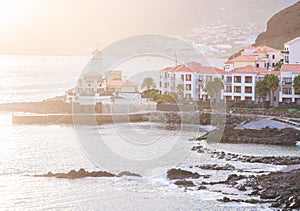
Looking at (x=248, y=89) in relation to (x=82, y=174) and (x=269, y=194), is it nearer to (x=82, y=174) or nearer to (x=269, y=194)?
(x=82, y=174)

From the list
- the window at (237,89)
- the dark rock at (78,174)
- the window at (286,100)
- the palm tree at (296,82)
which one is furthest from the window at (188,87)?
the dark rock at (78,174)

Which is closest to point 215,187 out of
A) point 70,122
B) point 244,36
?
point 70,122

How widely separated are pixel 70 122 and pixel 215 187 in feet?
60.0

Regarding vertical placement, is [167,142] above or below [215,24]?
below

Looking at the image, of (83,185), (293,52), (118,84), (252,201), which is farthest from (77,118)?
(252,201)

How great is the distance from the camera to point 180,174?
20016 millimetres

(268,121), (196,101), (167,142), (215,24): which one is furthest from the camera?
(215,24)

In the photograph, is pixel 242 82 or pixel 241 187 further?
pixel 242 82

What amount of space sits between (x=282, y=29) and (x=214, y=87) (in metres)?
29.9

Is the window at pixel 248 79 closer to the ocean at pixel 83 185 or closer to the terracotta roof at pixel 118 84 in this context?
the terracotta roof at pixel 118 84

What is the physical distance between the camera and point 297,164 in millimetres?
21391

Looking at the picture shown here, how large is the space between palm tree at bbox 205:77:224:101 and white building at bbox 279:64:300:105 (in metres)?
3.81

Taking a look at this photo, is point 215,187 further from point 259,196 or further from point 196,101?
point 196,101

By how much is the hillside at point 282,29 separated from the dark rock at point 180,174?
39134 mm
